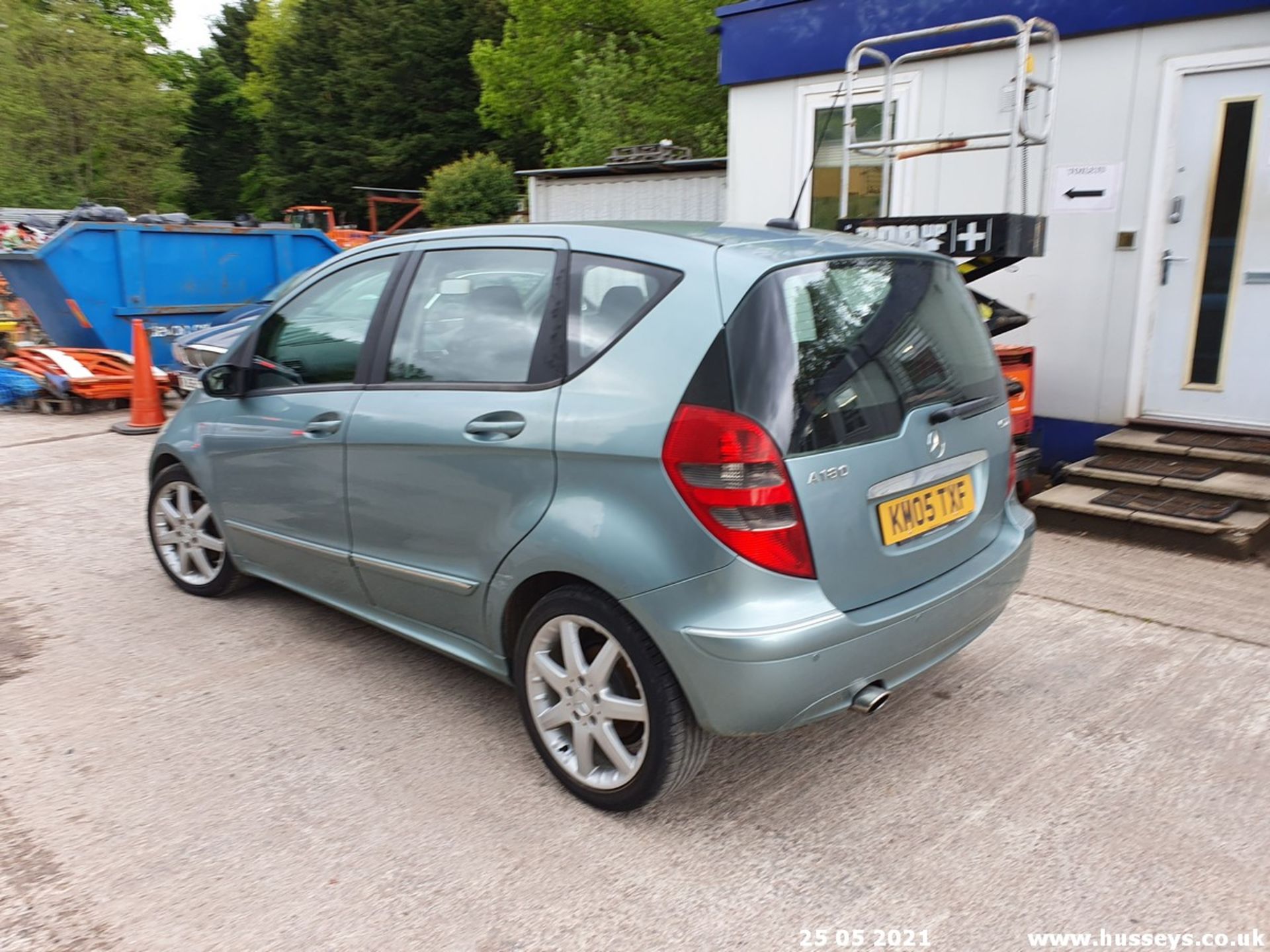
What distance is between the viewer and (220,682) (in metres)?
3.68

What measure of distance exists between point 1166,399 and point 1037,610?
8.53 ft

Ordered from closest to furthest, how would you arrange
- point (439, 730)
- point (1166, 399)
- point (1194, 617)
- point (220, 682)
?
point (439, 730) < point (220, 682) < point (1194, 617) < point (1166, 399)

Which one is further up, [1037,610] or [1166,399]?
[1166,399]

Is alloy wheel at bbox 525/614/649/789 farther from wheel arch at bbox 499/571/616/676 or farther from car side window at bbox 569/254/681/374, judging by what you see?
car side window at bbox 569/254/681/374

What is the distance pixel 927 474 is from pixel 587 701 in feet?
3.84

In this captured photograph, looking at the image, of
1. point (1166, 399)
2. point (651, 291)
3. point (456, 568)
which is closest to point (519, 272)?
point (651, 291)

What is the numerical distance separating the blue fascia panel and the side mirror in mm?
5090

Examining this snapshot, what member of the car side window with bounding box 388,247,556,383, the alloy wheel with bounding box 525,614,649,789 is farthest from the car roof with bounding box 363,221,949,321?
the alloy wheel with bounding box 525,614,649,789

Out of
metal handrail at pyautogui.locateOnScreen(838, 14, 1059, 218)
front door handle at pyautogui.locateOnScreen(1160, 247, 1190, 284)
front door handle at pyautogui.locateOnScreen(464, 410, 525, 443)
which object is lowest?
front door handle at pyautogui.locateOnScreen(464, 410, 525, 443)

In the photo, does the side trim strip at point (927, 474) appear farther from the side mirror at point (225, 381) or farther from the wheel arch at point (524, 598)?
the side mirror at point (225, 381)

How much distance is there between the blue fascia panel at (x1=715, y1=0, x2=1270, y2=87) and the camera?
19.1 ft

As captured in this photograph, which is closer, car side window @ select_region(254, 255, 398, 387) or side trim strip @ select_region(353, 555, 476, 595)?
Answer: side trim strip @ select_region(353, 555, 476, 595)

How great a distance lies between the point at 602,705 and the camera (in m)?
2.73

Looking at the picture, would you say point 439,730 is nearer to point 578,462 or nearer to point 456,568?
point 456,568
